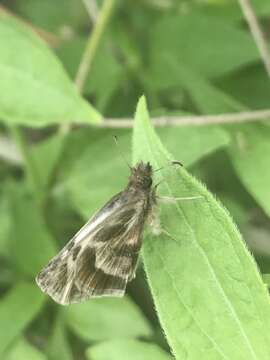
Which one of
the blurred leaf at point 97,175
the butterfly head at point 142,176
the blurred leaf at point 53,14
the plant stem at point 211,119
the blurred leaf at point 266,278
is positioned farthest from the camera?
the blurred leaf at point 53,14

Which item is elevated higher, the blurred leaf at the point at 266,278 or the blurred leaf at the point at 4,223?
the blurred leaf at the point at 4,223

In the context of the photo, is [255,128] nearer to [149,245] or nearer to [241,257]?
[149,245]

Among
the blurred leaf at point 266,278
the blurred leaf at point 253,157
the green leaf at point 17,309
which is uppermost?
the blurred leaf at point 253,157

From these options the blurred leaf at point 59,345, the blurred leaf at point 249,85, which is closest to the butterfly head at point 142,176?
the blurred leaf at point 59,345

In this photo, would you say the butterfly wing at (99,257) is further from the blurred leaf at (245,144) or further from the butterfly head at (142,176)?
the blurred leaf at (245,144)

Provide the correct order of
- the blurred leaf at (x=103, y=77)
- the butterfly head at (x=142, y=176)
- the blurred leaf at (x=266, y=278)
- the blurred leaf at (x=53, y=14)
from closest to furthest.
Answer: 1. the blurred leaf at (x=266, y=278)
2. the butterfly head at (x=142, y=176)
3. the blurred leaf at (x=103, y=77)
4. the blurred leaf at (x=53, y=14)

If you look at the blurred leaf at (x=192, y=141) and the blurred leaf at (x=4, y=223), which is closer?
the blurred leaf at (x=192, y=141)

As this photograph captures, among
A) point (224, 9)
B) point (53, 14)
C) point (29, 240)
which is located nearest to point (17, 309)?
point (29, 240)
